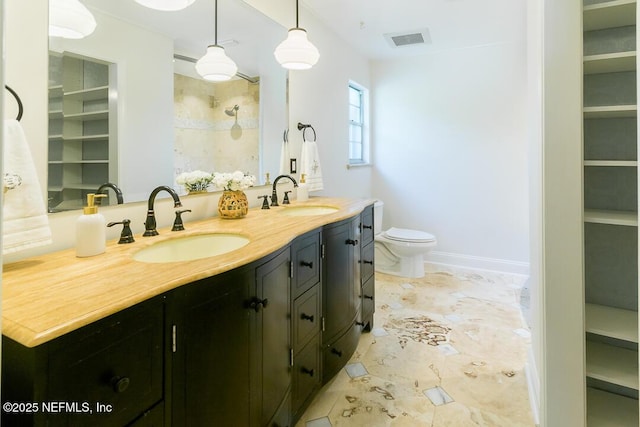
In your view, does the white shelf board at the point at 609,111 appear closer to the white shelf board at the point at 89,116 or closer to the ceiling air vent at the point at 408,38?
the white shelf board at the point at 89,116

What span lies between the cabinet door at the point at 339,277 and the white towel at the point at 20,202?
3.41ft

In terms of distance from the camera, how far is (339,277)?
5.79 ft

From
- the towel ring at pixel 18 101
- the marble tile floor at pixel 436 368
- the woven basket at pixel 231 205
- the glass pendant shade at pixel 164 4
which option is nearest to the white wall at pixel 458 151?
the marble tile floor at pixel 436 368

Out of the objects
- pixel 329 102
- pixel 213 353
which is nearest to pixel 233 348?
pixel 213 353

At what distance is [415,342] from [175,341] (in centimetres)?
181

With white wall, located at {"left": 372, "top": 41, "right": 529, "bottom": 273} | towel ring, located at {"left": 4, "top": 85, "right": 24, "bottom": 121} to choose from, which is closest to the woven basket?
towel ring, located at {"left": 4, "top": 85, "right": 24, "bottom": 121}

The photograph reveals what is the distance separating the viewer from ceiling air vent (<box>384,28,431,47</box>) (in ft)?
10.5

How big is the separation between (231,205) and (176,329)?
0.93 m

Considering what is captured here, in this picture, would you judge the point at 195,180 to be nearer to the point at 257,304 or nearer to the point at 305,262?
the point at 305,262

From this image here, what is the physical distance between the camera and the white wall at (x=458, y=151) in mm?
3457

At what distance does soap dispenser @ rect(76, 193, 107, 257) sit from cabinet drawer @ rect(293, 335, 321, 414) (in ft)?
2.76

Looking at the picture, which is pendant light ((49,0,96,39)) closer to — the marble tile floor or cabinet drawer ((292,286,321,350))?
cabinet drawer ((292,286,321,350))

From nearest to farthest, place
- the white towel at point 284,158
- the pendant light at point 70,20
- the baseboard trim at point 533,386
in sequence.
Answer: the pendant light at point 70,20 < the baseboard trim at point 533,386 < the white towel at point 284,158

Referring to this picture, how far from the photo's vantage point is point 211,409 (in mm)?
901
